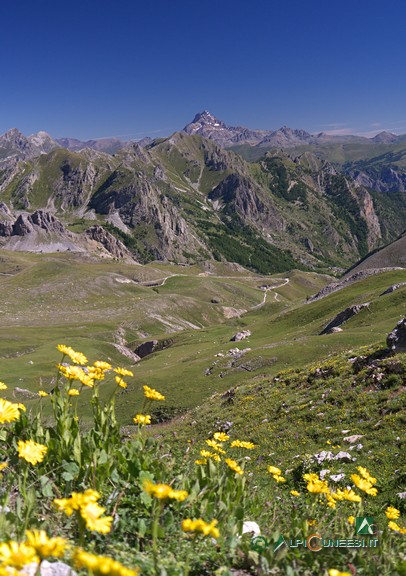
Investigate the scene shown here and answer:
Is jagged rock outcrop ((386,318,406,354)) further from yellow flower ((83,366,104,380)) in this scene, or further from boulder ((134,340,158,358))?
boulder ((134,340,158,358))

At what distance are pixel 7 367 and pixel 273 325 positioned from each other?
4937 centimetres

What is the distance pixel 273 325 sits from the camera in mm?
79688

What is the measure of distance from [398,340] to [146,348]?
76523mm

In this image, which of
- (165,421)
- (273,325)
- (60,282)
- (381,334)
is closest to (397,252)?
(273,325)

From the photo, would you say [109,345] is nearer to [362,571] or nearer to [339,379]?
[339,379]

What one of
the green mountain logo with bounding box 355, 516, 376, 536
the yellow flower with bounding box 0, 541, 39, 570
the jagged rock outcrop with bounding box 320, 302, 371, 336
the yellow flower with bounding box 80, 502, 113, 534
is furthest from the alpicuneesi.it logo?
the jagged rock outcrop with bounding box 320, 302, 371, 336

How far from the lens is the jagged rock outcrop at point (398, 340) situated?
23.5 m

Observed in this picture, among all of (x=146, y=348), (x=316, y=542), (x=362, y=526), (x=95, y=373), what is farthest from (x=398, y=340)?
(x=146, y=348)

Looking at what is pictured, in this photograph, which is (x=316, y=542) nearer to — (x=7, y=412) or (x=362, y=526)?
(x=362, y=526)

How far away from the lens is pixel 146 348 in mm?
94875

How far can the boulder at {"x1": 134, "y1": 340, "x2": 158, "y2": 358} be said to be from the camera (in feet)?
308

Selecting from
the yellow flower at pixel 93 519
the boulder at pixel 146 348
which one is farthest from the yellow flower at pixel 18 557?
the boulder at pixel 146 348

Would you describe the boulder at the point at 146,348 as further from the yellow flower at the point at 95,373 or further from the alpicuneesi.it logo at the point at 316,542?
the alpicuneesi.it logo at the point at 316,542

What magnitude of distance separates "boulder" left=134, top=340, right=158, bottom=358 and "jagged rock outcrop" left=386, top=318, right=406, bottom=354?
7425 cm
